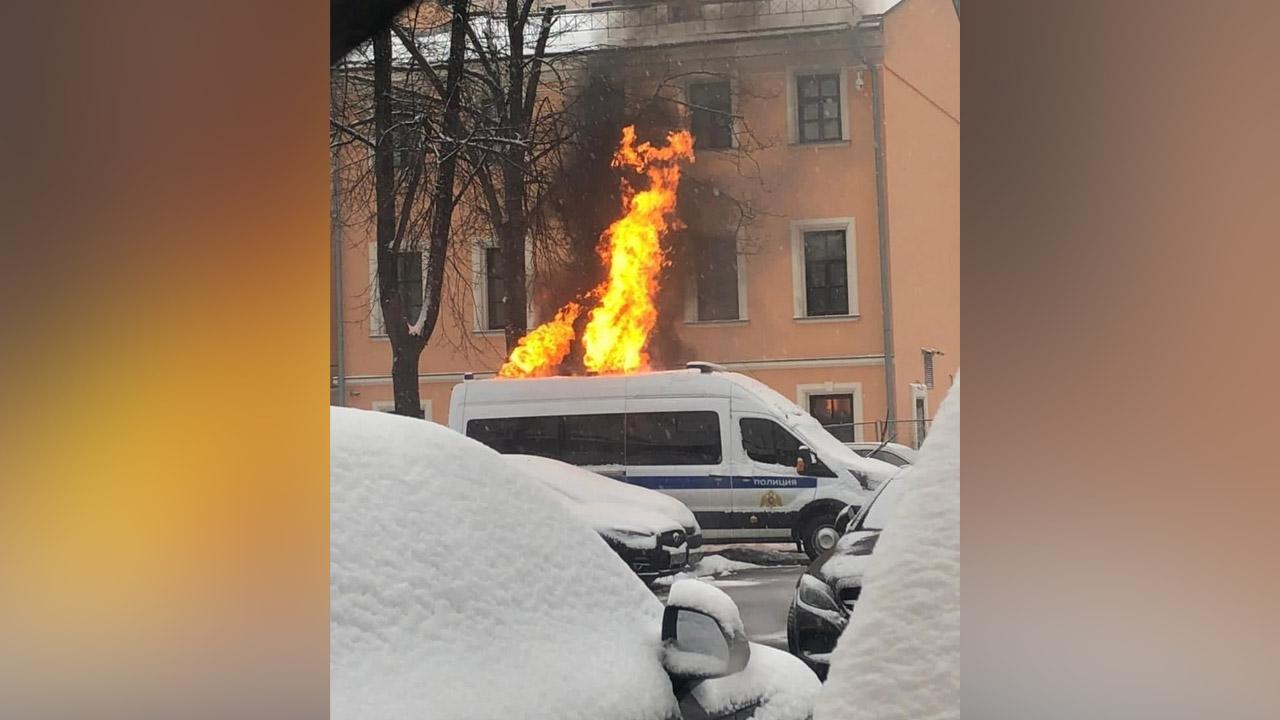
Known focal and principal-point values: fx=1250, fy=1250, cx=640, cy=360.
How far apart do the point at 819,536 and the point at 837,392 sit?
17.2 inches

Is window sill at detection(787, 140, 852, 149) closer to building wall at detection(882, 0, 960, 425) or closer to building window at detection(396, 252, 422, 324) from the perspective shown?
building wall at detection(882, 0, 960, 425)

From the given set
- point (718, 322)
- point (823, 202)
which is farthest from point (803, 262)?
point (718, 322)

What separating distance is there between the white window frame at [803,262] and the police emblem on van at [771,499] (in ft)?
1.78

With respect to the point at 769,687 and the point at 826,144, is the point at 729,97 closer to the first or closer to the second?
the point at 826,144

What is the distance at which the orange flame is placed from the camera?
13.0 ft

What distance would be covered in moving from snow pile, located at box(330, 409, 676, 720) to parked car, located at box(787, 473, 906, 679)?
1.42 feet

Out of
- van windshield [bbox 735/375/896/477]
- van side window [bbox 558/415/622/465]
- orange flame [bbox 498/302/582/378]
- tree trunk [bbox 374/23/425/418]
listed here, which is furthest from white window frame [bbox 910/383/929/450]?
tree trunk [bbox 374/23/425/418]

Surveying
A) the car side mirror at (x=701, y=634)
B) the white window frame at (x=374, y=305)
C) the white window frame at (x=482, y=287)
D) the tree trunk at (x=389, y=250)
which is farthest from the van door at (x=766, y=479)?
the white window frame at (x=374, y=305)
